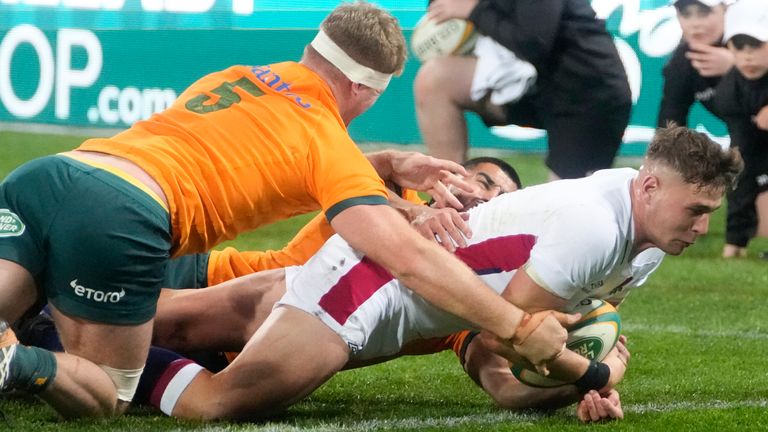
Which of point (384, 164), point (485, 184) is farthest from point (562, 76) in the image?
point (384, 164)

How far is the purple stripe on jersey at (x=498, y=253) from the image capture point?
4699mm

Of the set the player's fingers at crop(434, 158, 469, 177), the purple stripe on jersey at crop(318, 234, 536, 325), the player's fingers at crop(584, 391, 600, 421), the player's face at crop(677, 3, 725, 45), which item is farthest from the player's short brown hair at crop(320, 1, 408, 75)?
the player's face at crop(677, 3, 725, 45)

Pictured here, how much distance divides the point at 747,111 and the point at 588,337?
5506 mm

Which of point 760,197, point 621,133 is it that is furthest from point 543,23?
point 760,197

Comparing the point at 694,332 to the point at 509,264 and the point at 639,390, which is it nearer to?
the point at 639,390

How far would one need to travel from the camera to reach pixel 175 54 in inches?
482

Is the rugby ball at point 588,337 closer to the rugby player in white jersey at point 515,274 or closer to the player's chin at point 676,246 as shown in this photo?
the rugby player in white jersey at point 515,274

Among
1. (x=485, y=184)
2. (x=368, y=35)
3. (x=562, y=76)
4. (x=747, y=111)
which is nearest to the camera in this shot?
(x=368, y=35)

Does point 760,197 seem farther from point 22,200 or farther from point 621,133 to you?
point 22,200

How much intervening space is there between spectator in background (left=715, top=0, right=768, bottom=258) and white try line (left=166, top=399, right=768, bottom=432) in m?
5.02

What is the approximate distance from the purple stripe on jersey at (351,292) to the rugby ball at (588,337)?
1.88ft

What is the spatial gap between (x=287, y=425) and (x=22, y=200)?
1171 millimetres

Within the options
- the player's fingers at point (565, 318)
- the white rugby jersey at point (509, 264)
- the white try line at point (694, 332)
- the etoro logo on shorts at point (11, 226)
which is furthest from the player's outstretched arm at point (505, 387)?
the white try line at point (694, 332)

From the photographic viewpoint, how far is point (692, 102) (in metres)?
10.4
